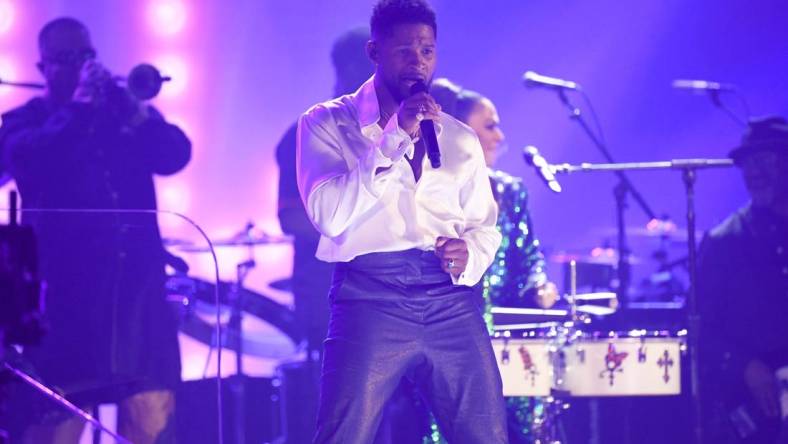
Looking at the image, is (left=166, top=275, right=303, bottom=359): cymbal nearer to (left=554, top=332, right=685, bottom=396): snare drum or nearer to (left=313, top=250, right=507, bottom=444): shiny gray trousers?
(left=313, top=250, right=507, bottom=444): shiny gray trousers

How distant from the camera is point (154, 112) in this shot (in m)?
5.38

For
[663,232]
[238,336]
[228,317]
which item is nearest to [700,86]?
[663,232]

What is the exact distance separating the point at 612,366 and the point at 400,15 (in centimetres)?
244

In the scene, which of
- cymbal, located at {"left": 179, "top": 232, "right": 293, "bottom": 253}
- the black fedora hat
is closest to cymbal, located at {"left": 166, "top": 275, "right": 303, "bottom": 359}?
cymbal, located at {"left": 179, "top": 232, "right": 293, "bottom": 253}

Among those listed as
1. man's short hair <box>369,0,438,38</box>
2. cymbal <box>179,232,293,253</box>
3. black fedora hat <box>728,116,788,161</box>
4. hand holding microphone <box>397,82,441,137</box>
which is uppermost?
man's short hair <box>369,0,438,38</box>

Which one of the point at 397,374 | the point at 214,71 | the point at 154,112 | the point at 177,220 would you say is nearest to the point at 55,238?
the point at 154,112

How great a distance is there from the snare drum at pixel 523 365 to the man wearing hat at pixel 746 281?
5.45ft

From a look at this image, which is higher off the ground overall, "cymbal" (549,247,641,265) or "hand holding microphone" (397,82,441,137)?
"hand holding microphone" (397,82,441,137)

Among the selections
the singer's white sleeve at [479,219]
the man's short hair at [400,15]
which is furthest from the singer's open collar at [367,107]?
the singer's white sleeve at [479,219]

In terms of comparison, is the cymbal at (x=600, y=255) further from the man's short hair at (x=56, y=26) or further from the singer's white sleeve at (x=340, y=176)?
the singer's white sleeve at (x=340, y=176)

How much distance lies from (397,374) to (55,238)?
2.16 meters

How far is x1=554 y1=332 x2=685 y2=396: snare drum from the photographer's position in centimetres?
532

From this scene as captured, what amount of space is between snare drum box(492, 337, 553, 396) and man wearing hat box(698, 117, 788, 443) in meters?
1.66

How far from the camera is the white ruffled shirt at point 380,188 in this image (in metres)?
3.39
